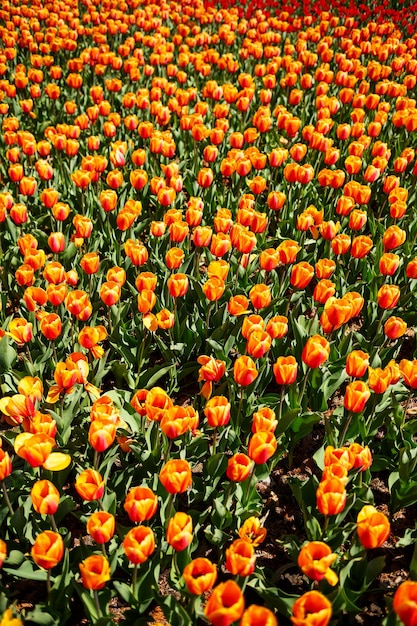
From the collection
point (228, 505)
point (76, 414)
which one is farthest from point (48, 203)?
point (228, 505)

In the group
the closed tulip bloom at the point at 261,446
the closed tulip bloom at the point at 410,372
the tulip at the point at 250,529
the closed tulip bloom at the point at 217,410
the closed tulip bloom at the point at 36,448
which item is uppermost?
the closed tulip bloom at the point at 410,372

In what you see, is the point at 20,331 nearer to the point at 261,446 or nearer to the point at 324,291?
the point at 261,446

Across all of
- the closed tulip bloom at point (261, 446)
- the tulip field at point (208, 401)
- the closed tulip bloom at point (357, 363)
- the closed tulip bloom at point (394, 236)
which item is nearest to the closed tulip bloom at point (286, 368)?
the tulip field at point (208, 401)

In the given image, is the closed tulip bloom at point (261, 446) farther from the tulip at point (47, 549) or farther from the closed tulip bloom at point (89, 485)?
the tulip at point (47, 549)

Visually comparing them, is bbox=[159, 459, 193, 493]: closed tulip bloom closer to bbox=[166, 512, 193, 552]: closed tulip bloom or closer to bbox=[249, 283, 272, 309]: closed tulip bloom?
bbox=[166, 512, 193, 552]: closed tulip bloom

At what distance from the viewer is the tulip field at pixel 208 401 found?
86.0 inches

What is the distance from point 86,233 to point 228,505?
1.92m

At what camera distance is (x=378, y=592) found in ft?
8.41

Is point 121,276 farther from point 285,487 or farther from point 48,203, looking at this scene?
point 285,487

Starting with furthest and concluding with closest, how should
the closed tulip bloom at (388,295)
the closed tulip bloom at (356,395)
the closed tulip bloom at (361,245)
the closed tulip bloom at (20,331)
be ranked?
the closed tulip bloom at (361,245) → the closed tulip bloom at (388,295) → the closed tulip bloom at (20,331) → the closed tulip bloom at (356,395)

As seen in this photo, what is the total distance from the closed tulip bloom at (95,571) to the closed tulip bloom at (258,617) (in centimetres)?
48

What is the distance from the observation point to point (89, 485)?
2109mm

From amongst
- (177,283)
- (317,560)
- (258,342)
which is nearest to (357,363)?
(258,342)

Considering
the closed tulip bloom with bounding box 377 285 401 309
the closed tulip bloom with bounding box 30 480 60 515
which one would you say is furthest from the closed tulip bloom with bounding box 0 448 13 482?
the closed tulip bloom with bounding box 377 285 401 309
